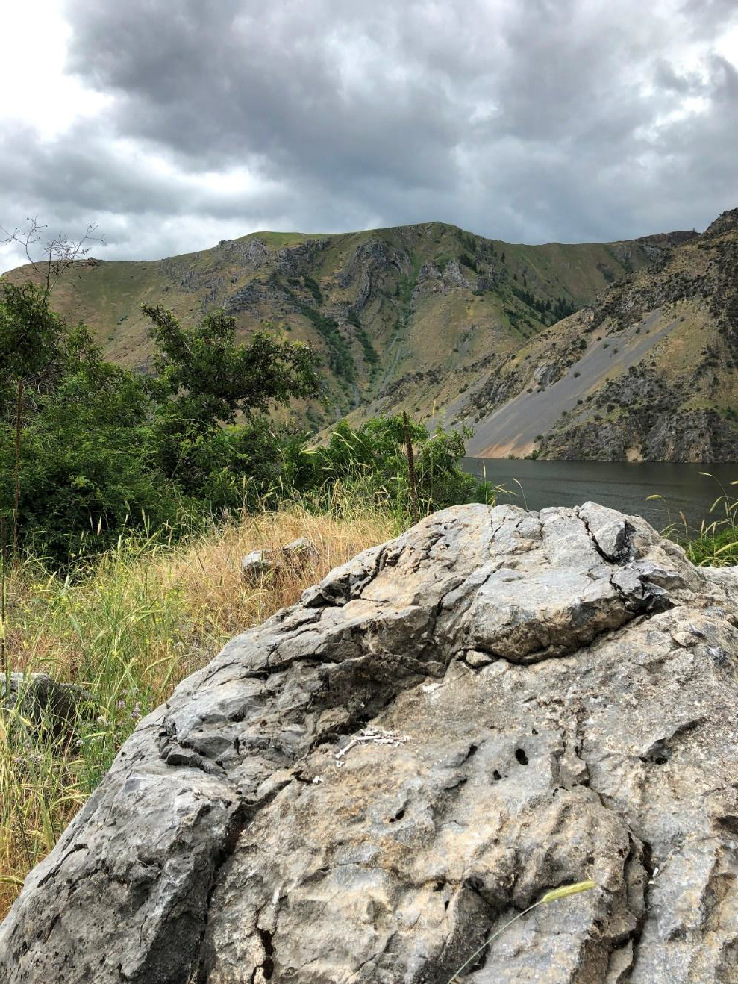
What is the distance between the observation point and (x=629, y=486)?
68.8 m

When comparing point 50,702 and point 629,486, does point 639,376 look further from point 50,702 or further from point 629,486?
point 50,702

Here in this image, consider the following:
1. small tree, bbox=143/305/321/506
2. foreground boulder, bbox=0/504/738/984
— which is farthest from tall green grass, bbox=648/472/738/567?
small tree, bbox=143/305/321/506

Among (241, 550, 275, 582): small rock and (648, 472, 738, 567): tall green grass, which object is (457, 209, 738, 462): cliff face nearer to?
(648, 472, 738, 567): tall green grass

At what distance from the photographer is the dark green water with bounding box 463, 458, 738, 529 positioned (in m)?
48.0

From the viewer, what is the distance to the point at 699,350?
116312 millimetres

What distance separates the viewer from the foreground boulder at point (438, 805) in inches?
56.1

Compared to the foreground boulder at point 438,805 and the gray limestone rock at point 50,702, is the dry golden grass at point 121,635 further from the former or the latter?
the foreground boulder at point 438,805

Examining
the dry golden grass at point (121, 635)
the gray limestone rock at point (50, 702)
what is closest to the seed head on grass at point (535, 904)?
the dry golden grass at point (121, 635)

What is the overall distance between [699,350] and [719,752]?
133m

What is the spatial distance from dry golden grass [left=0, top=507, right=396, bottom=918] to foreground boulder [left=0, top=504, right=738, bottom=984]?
79cm

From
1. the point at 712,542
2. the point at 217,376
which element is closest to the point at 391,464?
the point at 712,542

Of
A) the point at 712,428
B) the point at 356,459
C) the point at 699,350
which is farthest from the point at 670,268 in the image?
the point at 356,459

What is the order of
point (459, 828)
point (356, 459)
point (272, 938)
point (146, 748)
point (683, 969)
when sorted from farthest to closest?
point (356, 459) → point (146, 748) → point (459, 828) → point (272, 938) → point (683, 969)

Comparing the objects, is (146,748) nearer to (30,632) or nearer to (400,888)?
(400,888)
